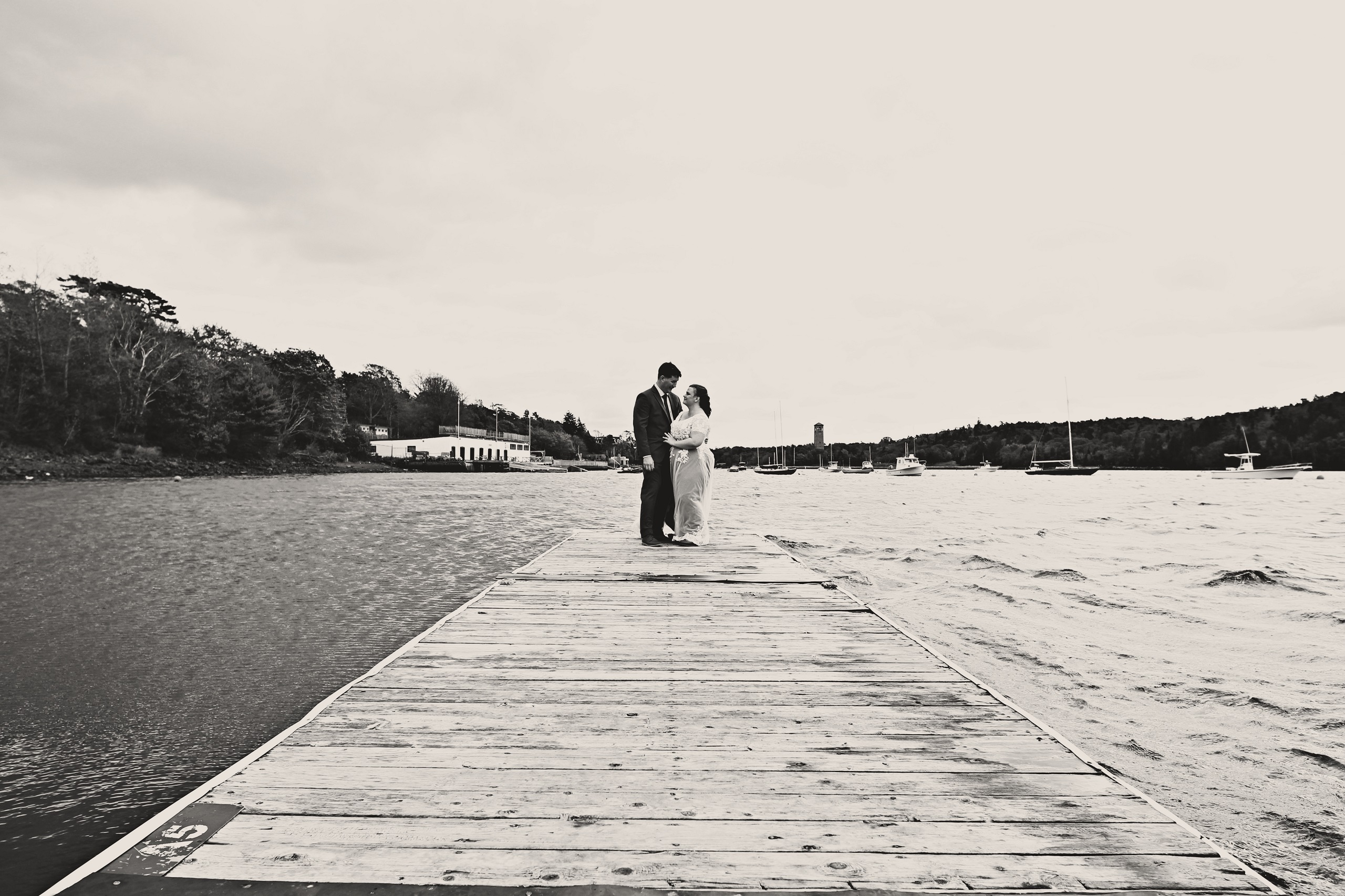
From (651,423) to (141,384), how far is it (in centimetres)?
6663

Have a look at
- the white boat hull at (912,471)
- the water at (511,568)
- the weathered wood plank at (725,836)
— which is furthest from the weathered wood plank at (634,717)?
the white boat hull at (912,471)

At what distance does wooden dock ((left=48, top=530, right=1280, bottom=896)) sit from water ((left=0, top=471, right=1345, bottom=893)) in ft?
4.44

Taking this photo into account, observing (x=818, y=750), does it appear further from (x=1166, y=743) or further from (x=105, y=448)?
(x=105, y=448)

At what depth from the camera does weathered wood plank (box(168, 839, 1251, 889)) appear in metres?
1.99

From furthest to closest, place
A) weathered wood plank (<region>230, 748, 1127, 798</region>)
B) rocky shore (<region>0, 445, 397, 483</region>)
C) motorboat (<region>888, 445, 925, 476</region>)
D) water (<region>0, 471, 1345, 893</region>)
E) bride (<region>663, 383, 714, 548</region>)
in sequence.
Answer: motorboat (<region>888, 445, 925, 476</region>) < rocky shore (<region>0, 445, 397, 483</region>) < bride (<region>663, 383, 714, 548</region>) < water (<region>0, 471, 1345, 893</region>) < weathered wood plank (<region>230, 748, 1127, 798</region>)

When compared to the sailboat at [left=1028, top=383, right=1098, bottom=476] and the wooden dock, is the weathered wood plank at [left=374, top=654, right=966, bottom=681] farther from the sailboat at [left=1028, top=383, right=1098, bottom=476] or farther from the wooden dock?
the sailboat at [left=1028, top=383, right=1098, bottom=476]

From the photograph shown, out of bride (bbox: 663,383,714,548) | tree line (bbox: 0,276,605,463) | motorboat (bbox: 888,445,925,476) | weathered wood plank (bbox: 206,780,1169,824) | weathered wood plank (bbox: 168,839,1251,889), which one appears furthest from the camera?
motorboat (bbox: 888,445,925,476)

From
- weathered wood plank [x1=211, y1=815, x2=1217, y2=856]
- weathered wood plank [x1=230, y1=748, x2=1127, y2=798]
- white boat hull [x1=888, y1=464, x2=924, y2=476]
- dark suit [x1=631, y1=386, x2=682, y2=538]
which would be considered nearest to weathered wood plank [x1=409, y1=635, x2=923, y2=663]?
weathered wood plank [x1=230, y1=748, x2=1127, y2=798]

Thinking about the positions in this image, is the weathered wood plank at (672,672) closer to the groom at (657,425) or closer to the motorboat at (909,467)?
the groom at (657,425)

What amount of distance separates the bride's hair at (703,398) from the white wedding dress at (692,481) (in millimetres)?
87

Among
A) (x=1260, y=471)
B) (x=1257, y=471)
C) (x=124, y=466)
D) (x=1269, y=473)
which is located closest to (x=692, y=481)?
(x=124, y=466)

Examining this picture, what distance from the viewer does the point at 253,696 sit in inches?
219

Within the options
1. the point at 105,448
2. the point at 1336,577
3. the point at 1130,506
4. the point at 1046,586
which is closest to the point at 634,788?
the point at 1046,586

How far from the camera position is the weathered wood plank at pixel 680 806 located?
92.4 inches
